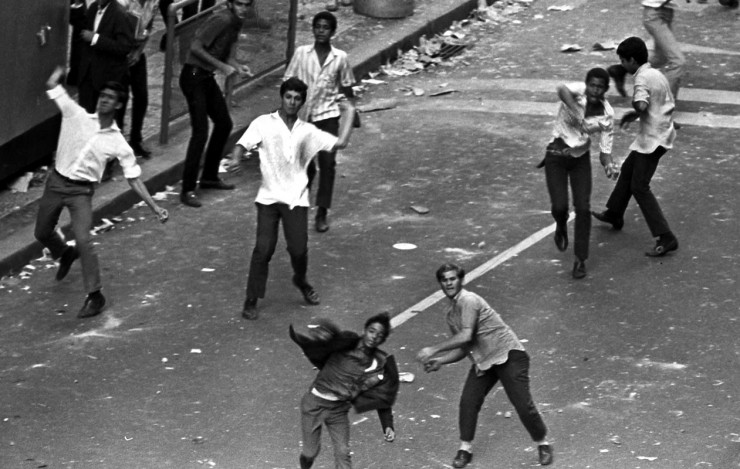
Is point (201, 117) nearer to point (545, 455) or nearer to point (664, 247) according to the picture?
point (664, 247)

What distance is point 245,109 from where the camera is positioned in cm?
1419

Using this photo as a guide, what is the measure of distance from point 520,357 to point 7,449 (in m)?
2.95

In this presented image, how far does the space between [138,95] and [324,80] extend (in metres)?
1.96

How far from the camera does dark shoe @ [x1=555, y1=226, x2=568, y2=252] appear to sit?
1115cm

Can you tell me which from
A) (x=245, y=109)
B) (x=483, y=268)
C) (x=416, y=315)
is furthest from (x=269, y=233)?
(x=245, y=109)

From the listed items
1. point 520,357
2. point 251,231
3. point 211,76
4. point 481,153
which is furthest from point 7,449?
point 481,153

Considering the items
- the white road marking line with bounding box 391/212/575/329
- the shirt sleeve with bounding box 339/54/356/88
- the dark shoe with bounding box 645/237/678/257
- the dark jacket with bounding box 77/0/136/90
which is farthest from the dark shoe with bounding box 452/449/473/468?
the dark jacket with bounding box 77/0/136/90

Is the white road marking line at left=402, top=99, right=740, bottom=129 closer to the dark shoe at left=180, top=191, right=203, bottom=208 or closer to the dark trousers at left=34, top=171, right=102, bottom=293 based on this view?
the dark shoe at left=180, top=191, right=203, bottom=208

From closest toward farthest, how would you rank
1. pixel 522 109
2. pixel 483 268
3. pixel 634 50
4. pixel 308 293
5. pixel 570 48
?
pixel 308 293 < pixel 634 50 < pixel 483 268 < pixel 522 109 < pixel 570 48

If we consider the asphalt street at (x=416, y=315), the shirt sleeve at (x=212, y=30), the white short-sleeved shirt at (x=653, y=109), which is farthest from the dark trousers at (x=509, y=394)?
the shirt sleeve at (x=212, y=30)

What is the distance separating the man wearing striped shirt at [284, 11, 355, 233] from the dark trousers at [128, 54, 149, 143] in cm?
159

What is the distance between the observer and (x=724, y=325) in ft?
33.2

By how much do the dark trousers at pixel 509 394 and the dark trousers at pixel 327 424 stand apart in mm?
780

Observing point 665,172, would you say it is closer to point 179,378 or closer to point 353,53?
point 353,53
